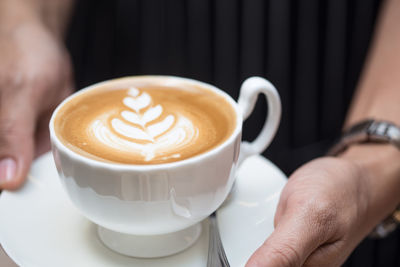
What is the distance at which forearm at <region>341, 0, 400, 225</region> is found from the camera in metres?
0.80

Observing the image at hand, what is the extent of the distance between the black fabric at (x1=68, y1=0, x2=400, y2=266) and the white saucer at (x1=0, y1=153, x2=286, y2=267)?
0.48 meters

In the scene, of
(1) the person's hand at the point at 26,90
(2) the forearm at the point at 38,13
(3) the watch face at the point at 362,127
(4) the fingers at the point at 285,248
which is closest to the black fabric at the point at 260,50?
(2) the forearm at the point at 38,13

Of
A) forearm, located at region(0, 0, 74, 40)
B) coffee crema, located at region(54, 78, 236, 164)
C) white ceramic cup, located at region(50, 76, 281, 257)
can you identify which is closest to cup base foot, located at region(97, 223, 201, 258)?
white ceramic cup, located at region(50, 76, 281, 257)

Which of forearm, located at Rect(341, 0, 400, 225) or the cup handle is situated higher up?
the cup handle

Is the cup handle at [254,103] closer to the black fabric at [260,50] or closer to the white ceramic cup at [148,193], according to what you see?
the white ceramic cup at [148,193]

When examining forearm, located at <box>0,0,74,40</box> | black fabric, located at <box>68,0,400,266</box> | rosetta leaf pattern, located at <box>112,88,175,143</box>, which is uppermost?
rosetta leaf pattern, located at <box>112,88,175,143</box>

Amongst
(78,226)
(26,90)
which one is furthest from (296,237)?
(26,90)

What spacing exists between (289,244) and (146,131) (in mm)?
240

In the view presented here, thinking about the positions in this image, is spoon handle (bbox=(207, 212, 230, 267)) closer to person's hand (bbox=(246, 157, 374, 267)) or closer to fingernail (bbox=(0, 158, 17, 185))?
person's hand (bbox=(246, 157, 374, 267))

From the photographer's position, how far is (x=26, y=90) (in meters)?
0.86

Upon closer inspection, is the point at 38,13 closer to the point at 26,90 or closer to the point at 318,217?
the point at 26,90

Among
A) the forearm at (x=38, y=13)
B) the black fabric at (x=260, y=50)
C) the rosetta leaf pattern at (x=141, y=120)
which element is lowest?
the black fabric at (x=260, y=50)

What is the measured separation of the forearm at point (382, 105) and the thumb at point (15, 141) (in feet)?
1.84

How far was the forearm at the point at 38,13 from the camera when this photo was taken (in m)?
1.01
